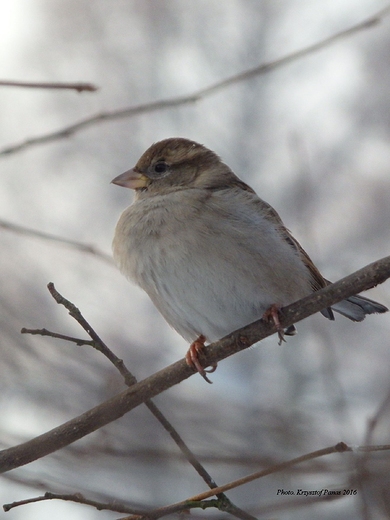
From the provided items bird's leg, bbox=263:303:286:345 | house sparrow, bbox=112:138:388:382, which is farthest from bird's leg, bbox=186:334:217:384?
bird's leg, bbox=263:303:286:345

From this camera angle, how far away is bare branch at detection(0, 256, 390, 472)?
2980mm

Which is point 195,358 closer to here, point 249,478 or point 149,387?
point 149,387

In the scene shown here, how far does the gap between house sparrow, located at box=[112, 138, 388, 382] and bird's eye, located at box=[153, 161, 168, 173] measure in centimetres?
35

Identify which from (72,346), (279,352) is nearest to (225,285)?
(72,346)

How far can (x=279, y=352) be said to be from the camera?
26.1ft

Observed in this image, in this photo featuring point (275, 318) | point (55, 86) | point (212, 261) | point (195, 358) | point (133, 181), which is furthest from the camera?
point (133, 181)

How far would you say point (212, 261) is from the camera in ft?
13.3

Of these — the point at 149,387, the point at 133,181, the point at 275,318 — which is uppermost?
the point at 133,181

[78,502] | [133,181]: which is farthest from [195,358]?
[133,181]

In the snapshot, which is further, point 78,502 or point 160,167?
point 160,167

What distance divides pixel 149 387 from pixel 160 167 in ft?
7.03

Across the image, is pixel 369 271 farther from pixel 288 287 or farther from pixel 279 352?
pixel 279 352

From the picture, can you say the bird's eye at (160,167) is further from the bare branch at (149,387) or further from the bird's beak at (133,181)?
the bare branch at (149,387)

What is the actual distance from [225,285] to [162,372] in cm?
93
